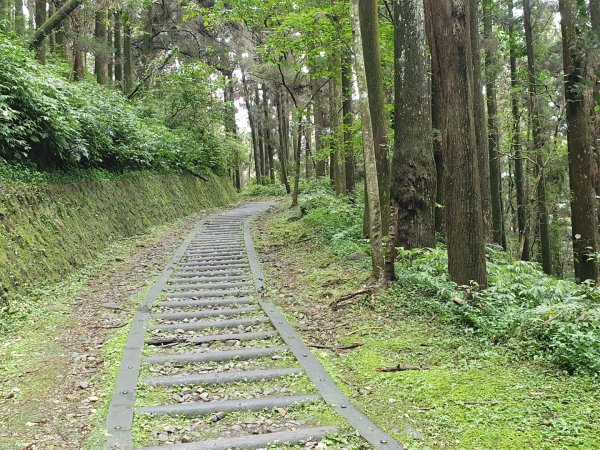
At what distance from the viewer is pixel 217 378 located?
16.8ft

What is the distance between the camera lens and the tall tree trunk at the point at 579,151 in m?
10.9

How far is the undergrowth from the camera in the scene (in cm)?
489

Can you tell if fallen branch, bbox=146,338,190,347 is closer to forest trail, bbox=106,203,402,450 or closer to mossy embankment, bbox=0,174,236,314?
forest trail, bbox=106,203,402,450

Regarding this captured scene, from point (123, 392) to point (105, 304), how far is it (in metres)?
3.52

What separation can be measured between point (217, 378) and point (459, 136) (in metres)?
4.36

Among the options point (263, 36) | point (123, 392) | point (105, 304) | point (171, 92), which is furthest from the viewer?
point (171, 92)

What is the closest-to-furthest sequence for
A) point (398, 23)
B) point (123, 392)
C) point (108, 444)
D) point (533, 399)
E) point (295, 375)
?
point (108, 444) → point (533, 399) → point (123, 392) → point (295, 375) → point (398, 23)

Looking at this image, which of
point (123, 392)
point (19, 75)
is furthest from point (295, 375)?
point (19, 75)

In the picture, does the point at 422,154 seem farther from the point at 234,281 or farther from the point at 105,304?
the point at 105,304

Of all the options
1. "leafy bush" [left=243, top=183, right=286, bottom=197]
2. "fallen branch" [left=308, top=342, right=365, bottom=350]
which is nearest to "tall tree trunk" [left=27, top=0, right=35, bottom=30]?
"leafy bush" [left=243, top=183, right=286, bottom=197]

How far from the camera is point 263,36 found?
21.7 metres

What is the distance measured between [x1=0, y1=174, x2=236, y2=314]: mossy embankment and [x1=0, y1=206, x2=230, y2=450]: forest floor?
0.45m

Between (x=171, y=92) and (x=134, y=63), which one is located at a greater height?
(x=134, y=63)

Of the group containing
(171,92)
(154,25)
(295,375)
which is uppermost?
(154,25)
